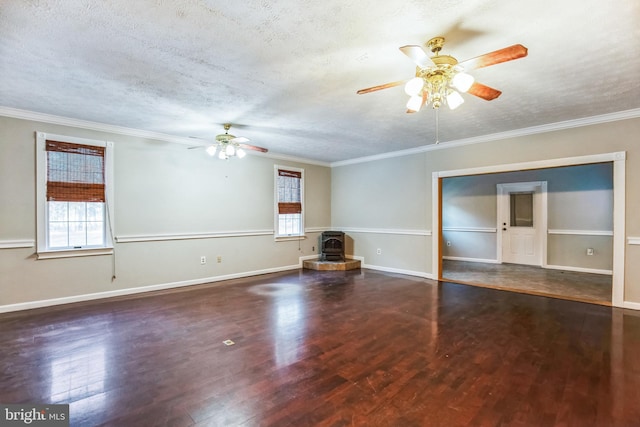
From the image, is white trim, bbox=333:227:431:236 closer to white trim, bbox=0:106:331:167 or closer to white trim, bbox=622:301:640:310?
white trim, bbox=622:301:640:310

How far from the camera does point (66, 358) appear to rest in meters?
2.53

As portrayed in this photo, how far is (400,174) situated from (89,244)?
5492 millimetres

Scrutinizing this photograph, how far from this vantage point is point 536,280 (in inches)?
211

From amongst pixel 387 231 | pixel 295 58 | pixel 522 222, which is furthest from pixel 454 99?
pixel 522 222

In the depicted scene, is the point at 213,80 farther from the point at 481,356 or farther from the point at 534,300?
the point at 534,300

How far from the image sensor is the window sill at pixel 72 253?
153 inches

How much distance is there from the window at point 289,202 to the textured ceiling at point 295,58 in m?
2.39

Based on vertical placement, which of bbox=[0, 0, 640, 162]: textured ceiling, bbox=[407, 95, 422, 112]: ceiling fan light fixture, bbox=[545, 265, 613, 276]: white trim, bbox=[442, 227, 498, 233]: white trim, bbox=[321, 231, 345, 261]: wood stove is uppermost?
bbox=[0, 0, 640, 162]: textured ceiling

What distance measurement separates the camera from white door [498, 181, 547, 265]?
6664mm

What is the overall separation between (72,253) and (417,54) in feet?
16.0

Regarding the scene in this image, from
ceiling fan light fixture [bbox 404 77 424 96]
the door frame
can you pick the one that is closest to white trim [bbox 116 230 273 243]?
ceiling fan light fixture [bbox 404 77 424 96]

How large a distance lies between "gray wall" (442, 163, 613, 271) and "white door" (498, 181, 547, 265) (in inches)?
5.1

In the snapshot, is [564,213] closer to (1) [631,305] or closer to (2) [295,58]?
(1) [631,305]

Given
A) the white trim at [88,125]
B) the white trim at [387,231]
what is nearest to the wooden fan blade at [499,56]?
the white trim at [387,231]
